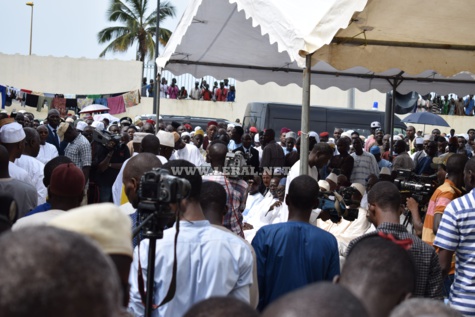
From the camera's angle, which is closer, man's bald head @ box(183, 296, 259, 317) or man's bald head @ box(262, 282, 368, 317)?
man's bald head @ box(262, 282, 368, 317)

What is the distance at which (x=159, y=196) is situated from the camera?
3.12m

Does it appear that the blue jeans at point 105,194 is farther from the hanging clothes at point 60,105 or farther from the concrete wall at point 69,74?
the concrete wall at point 69,74

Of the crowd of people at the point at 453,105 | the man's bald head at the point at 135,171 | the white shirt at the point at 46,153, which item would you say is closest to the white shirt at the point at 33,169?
the white shirt at the point at 46,153

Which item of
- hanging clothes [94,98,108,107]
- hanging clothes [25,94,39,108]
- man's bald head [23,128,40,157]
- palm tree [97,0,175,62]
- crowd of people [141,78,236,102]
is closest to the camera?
man's bald head [23,128,40,157]

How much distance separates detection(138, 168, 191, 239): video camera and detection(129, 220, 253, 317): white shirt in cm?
39

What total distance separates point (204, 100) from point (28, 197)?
25237 mm

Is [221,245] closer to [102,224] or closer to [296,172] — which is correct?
[102,224]

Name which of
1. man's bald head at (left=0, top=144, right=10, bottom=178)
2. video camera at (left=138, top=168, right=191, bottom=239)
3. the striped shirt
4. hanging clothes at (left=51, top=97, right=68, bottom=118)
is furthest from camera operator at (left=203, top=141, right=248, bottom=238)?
hanging clothes at (left=51, top=97, right=68, bottom=118)

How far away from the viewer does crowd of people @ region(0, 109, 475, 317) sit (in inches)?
48.4

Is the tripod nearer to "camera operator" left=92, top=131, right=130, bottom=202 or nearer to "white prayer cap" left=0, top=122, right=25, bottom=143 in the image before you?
"white prayer cap" left=0, top=122, right=25, bottom=143

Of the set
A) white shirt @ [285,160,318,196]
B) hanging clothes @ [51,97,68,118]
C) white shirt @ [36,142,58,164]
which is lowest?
white shirt @ [285,160,318,196]

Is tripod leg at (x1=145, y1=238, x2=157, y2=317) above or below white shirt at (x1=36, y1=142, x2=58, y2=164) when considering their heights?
below

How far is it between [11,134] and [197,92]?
24.0 meters

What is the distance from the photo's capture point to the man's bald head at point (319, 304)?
1518 mm
